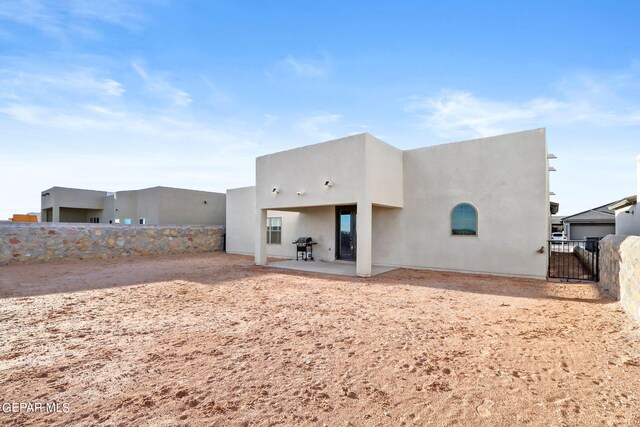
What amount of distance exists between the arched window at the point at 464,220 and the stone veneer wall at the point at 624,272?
326 centimetres

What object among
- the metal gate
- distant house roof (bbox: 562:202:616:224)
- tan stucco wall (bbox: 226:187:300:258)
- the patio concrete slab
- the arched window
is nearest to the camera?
the metal gate

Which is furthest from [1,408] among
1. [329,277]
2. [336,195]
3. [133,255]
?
[133,255]

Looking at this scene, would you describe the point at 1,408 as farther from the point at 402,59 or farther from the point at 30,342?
the point at 402,59

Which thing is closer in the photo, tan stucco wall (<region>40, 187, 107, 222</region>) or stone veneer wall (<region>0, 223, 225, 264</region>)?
stone veneer wall (<region>0, 223, 225, 264</region>)

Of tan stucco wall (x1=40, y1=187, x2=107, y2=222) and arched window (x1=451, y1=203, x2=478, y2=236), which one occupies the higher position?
tan stucco wall (x1=40, y1=187, x2=107, y2=222)

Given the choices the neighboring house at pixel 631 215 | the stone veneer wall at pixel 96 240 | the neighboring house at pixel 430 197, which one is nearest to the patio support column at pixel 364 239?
the neighboring house at pixel 430 197

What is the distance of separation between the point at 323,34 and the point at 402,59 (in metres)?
2.76

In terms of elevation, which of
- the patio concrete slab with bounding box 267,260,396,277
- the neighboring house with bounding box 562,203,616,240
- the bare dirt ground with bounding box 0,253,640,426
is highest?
the neighboring house with bounding box 562,203,616,240

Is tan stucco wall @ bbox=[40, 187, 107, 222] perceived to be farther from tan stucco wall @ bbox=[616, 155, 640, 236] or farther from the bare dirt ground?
tan stucco wall @ bbox=[616, 155, 640, 236]

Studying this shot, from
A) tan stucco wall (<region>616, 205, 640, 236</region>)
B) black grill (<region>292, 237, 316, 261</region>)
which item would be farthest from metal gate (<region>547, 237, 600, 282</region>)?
black grill (<region>292, 237, 316, 261</region>)

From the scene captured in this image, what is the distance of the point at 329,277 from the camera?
9.72 m

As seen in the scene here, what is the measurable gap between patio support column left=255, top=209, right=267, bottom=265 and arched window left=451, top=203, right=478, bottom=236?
7503 mm

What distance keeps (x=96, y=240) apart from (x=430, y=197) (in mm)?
15816

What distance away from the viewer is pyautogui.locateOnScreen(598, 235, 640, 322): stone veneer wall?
4.93m
